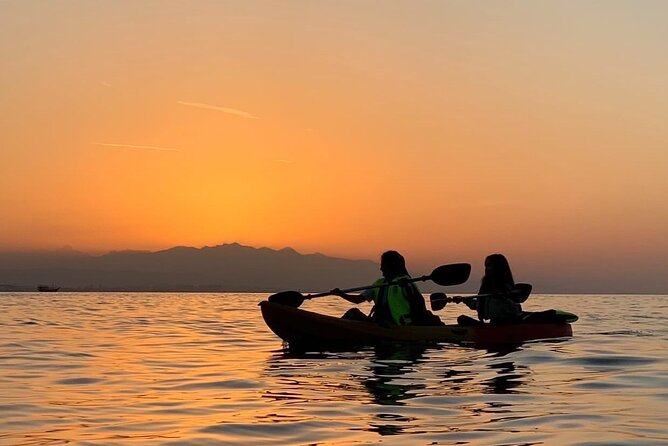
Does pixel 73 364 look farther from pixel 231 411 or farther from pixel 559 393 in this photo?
pixel 559 393

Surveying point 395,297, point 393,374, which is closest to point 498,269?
point 395,297

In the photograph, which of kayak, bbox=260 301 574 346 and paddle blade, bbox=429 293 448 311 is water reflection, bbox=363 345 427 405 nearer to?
kayak, bbox=260 301 574 346

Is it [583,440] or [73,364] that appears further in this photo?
[73,364]

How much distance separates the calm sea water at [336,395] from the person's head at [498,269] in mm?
1476

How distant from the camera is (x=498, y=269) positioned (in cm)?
1561

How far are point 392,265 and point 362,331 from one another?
1328 mm

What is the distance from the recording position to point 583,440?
6098 millimetres

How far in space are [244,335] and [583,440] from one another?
573 inches

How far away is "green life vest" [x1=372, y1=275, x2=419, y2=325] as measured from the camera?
14.9 m

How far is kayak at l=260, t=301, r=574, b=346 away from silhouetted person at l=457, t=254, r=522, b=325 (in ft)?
1.04

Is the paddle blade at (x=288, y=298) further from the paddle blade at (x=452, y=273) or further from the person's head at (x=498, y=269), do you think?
the person's head at (x=498, y=269)

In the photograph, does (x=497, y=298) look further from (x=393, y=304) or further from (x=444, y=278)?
(x=393, y=304)

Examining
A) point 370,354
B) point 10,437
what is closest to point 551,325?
point 370,354

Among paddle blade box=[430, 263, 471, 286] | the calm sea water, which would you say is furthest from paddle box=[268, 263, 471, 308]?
the calm sea water
